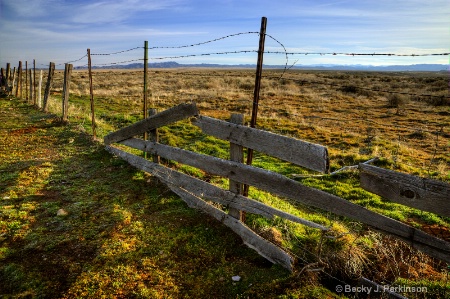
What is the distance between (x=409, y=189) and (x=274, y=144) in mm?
1437

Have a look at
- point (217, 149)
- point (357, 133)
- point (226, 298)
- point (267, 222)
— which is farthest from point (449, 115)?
point (226, 298)

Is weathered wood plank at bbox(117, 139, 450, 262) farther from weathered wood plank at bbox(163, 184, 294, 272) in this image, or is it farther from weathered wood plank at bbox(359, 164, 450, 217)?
weathered wood plank at bbox(163, 184, 294, 272)

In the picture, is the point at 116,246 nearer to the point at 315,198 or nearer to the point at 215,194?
the point at 215,194

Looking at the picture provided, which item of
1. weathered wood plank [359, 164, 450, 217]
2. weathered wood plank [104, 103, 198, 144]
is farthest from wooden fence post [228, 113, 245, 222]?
weathered wood plank [359, 164, 450, 217]

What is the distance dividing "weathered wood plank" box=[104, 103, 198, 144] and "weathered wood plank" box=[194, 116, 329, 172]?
0.35 metres

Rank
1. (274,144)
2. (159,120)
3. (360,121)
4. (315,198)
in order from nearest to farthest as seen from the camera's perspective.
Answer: (315,198) < (274,144) < (159,120) < (360,121)

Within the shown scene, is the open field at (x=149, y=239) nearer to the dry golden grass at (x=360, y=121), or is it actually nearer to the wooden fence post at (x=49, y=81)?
the dry golden grass at (x=360, y=121)

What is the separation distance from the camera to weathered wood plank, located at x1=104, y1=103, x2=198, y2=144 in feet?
15.9

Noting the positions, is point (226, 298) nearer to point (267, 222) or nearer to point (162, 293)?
point (162, 293)

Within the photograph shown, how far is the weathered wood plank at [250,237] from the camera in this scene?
386 cm

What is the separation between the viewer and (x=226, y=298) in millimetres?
3455

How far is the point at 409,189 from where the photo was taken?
2709mm

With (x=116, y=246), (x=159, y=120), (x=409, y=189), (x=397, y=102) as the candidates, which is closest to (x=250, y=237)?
(x=116, y=246)

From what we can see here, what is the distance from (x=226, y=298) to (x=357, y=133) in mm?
14476
